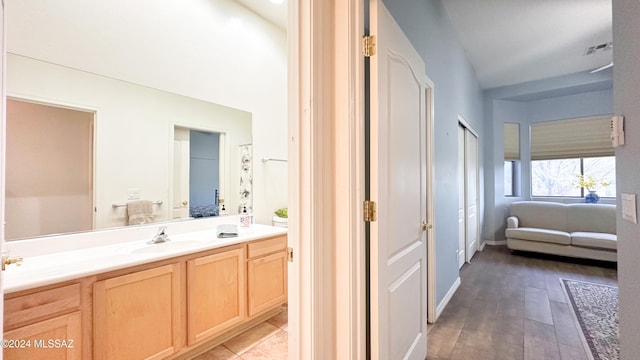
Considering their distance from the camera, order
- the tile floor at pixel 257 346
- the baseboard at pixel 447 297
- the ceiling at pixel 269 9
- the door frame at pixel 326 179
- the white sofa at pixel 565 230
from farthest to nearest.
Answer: the white sofa at pixel 565 230 → the ceiling at pixel 269 9 → the baseboard at pixel 447 297 → the tile floor at pixel 257 346 → the door frame at pixel 326 179

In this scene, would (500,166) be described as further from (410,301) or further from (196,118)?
(196,118)

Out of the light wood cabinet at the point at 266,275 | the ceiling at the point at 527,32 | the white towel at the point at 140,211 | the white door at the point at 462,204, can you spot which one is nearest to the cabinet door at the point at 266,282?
the light wood cabinet at the point at 266,275

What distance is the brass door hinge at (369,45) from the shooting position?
1.30m

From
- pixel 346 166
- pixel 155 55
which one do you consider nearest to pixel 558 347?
pixel 346 166

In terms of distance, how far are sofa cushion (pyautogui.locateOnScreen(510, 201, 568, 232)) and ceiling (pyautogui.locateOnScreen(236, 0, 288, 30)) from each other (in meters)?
5.29

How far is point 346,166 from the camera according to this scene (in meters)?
1.23

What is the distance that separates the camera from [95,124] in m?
1.89

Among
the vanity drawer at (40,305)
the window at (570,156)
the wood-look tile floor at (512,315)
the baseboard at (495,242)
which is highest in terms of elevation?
the window at (570,156)

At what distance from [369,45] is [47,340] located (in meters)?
2.11

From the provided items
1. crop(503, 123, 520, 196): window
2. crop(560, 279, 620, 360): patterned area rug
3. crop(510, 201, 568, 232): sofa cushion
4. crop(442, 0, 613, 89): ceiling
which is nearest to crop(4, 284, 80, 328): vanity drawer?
crop(560, 279, 620, 360): patterned area rug

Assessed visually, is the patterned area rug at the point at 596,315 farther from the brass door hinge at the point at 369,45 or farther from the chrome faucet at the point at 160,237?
the chrome faucet at the point at 160,237

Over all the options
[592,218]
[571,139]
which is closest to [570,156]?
[571,139]

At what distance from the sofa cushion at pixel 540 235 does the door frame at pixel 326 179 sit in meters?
4.80

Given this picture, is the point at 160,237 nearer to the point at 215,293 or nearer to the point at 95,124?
the point at 215,293
